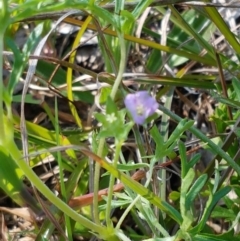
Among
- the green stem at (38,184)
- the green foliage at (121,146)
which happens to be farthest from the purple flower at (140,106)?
the green stem at (38,184)

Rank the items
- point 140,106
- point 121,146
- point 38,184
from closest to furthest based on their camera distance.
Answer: point 140,106
point 38,184
point 121,146

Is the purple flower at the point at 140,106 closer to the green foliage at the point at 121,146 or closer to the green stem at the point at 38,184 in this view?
the green foliage at the point at 121,146

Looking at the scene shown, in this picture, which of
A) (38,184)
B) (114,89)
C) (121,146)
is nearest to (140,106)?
(114,89)

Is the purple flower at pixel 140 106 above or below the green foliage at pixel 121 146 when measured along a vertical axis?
above

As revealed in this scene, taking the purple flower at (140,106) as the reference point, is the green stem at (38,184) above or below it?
below

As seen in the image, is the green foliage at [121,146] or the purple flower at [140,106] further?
the green foliage at [121,146]

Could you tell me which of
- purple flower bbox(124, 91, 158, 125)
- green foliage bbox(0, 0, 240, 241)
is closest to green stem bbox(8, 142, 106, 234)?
green foliage bbox(0, 0, 240, 241)

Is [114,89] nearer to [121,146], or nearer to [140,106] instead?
[140,106]

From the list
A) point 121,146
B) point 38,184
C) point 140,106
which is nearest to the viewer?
point 140,106

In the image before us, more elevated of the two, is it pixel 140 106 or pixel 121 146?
pixel 140 106

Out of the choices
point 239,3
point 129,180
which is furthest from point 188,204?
point 239,3
